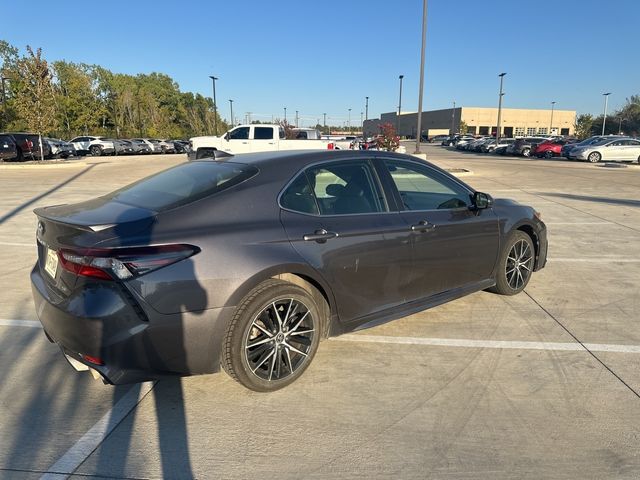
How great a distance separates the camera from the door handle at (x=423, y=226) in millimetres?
3930

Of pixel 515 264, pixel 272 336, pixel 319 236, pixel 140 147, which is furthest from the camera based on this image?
pixel 140 147

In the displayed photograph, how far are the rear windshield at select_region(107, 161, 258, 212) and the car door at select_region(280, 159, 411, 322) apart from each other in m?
0.41

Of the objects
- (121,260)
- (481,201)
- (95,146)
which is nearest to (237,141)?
(481,201)

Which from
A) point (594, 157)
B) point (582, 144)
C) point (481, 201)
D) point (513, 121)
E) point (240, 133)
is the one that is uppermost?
point (513, 121)

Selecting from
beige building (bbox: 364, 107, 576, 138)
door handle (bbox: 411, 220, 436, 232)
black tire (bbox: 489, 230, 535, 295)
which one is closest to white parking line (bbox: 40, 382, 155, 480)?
door handle (bbox: 411, 220, 436, 232)

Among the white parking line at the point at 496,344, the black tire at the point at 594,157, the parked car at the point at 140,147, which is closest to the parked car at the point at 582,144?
the black tire at the point at 594,157

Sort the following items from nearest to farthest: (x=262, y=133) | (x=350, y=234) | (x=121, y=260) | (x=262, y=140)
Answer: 1. (x=121, y=260)
2. (x=350, y=234)
3. (x=262, y=140)
4. (x=262, y=133)

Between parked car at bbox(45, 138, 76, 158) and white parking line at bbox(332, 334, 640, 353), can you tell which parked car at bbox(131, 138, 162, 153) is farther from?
white parking line at bbox(332, 334, 640, 353)

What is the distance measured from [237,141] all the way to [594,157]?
2252cm

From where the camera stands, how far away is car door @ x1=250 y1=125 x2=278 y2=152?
73.3 ft

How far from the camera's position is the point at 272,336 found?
127 inches

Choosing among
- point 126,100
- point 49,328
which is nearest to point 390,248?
point 49,328

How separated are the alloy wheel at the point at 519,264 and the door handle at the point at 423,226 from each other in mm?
Answer: 1426

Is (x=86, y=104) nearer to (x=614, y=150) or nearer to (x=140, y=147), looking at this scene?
(x=140, y=147)
